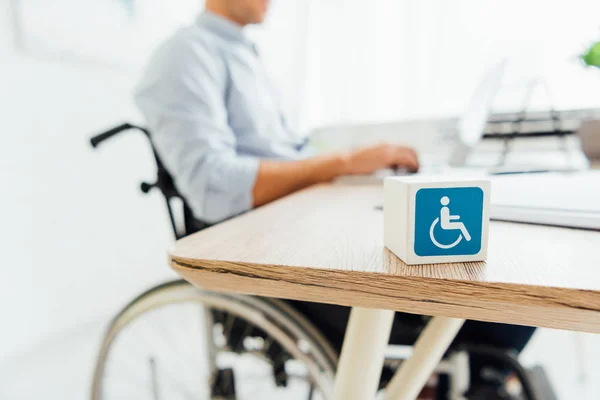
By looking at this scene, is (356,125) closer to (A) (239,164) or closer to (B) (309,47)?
(B) (309,47)

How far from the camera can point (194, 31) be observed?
87 centimetres

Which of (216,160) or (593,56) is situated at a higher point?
(593,56)

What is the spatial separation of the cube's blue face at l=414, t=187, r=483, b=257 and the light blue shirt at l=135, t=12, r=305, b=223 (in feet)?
1.44

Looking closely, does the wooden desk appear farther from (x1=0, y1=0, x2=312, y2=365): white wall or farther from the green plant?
(x1=0, y1=0, x2=312, y2=365): white wall

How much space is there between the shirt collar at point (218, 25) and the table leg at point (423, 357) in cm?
82

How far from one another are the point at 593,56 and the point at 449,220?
560 millimetres

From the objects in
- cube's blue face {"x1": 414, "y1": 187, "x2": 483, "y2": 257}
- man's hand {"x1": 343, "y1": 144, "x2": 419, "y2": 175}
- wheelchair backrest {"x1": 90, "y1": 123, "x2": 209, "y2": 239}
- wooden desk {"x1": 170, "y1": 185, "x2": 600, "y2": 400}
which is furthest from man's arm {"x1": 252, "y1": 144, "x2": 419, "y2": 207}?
cube's blue face {"x1": 414, "y1": 187, "x2": 483, "y2": 257}

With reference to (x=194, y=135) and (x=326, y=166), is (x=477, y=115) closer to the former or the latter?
(x=326, y=166)

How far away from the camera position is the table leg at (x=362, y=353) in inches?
14.7

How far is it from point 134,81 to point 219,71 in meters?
0.96

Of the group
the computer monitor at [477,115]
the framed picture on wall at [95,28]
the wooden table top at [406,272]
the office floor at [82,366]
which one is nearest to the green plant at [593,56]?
the computer monitor at [477,115]

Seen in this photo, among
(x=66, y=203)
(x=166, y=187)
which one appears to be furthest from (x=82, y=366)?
(x=166, y=187)

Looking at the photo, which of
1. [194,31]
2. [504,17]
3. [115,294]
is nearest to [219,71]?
[194,31]

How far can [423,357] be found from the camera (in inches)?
19.4
